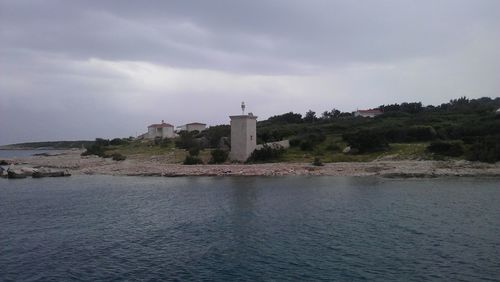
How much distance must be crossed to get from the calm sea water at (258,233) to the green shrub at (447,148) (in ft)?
38.7

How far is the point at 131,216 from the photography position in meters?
26.7

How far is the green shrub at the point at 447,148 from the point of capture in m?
48.6

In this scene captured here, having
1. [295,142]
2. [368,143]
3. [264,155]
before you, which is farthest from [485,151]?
[295,142]

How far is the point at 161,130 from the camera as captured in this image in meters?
97.9

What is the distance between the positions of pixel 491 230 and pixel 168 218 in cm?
1548

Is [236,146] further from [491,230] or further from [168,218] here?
[491,230]

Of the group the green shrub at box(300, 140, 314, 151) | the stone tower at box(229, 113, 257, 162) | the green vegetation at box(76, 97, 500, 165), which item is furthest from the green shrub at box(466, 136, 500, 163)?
the stone tower at box(229, 113, 257, 162)

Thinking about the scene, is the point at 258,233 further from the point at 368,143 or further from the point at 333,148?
the point at 333,148

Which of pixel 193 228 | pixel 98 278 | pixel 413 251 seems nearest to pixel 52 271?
pixel 98 278

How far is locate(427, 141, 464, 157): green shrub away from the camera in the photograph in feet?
159

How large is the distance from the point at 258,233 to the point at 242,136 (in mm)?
31880

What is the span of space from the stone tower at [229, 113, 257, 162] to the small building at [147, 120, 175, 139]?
4458cm

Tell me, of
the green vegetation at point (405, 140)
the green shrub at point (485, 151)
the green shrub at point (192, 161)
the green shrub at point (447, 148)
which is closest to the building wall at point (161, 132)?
the green vegetation at point (405, 140)

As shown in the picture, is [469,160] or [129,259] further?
[469,160]
